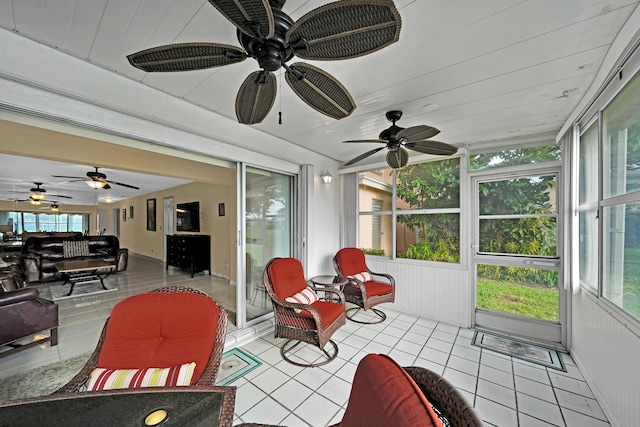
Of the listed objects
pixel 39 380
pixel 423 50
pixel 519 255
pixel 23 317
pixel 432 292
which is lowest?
pixel 39 380

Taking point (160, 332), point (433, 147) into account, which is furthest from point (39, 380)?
point (433, 147)

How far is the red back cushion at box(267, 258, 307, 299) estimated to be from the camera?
2.62 metres

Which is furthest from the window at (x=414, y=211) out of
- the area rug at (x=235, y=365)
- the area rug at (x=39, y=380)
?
the area rug at (x=39, y=380)

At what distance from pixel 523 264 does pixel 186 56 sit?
391 centimetres

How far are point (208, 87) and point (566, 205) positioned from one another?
377cm

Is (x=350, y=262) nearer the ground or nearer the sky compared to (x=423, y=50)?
nearer the ground

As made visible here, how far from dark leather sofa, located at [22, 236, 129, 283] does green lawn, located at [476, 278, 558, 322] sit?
7.27m

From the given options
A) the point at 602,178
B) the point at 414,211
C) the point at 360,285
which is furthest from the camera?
the point at 414,211

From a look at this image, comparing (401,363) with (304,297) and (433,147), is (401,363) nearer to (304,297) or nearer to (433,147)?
(304,297)

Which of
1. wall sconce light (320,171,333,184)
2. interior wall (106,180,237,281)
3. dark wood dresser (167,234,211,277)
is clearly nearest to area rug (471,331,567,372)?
wall sconce light (320,171,333,184)

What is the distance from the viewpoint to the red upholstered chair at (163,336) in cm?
129

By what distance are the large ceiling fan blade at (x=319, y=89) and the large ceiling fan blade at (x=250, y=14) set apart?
228 millimetres

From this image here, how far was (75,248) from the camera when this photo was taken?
5.66m

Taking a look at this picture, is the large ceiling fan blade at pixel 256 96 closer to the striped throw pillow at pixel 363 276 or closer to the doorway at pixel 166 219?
the striped throw pillow at pixel 363 276
